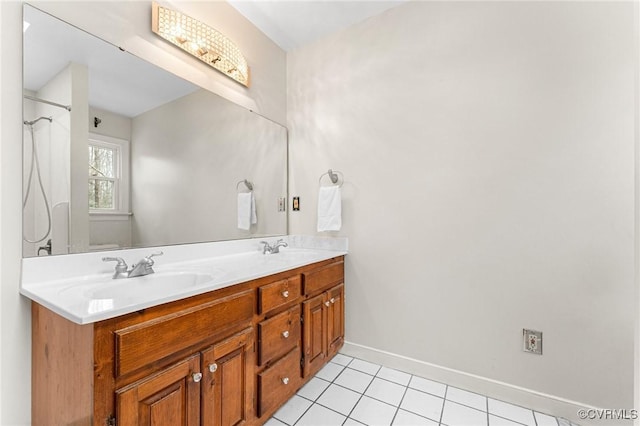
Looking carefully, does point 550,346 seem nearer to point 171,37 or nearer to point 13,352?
point 13,352

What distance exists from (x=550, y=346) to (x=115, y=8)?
278 centimetres

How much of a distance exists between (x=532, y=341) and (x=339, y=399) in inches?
44.4

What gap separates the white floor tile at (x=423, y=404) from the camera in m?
1.44

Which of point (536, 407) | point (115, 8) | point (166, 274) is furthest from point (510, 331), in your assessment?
point (115, 8)

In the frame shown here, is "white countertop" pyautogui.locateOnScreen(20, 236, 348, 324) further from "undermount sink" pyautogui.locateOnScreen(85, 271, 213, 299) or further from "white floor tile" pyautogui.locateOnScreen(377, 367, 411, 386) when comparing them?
"white floor tile" pyautogui.locateOnScreen(377, 367, 411, 386)

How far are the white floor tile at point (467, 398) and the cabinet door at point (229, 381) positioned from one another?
117 cm

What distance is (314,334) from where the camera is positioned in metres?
1.69

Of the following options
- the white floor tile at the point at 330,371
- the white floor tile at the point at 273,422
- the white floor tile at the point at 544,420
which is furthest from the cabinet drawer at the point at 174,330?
the white floor tile at the point at 544,420

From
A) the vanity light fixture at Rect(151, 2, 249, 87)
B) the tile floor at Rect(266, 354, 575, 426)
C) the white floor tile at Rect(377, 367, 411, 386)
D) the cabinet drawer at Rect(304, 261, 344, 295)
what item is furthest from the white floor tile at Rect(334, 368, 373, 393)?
the vanity light fixture at Rect(151, 2, 249, 87)

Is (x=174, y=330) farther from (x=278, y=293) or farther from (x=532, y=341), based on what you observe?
(x=532, y=341)

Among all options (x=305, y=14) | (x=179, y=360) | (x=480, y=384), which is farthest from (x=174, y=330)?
(x=305, y=14)

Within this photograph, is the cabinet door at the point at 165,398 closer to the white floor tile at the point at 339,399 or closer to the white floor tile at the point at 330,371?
the white floor tile at the point at 339,399

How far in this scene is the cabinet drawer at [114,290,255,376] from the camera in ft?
2.57

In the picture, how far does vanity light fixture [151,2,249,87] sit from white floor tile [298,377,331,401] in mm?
2074
